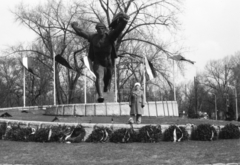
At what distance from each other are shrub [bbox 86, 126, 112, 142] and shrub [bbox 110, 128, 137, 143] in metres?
0.16

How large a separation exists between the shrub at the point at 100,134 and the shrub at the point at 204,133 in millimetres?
2439

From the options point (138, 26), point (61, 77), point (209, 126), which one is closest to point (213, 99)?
point (61, 77)

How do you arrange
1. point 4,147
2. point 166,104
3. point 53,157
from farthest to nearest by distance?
point 166,104
point 4,147
point 53,157

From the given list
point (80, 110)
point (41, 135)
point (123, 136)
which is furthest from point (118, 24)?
point (41, 135)

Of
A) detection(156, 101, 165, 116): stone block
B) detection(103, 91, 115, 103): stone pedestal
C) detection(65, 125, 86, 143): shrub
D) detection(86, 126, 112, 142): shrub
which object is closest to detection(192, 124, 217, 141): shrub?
detection(86, 126, 112, 142): shrub

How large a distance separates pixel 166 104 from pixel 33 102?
26077 mm

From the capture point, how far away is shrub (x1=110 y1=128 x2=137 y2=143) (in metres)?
9.73

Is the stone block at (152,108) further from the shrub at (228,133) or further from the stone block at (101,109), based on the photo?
the shrub at (228,133)

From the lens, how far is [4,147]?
31.3ft

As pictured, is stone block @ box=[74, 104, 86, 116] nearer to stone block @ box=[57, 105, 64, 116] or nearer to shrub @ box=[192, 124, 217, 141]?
stone block @ box=[57, 105, 64, 116]

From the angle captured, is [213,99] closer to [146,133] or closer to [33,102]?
[33,102]

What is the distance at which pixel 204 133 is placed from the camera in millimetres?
10070

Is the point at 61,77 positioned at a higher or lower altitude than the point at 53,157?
higher

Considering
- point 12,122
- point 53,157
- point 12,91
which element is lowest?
point 53,157
